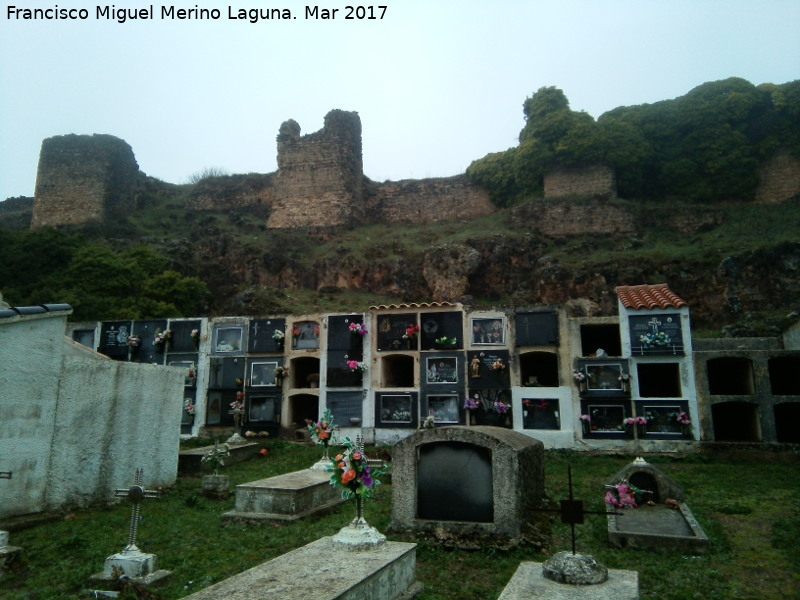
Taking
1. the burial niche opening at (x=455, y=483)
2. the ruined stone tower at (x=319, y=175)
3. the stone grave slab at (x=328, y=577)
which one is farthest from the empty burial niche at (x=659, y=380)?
the ruined stone tower at (x=319, y=175)

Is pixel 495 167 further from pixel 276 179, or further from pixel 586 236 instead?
pixel 276 179

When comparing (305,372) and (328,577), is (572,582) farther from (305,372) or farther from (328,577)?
(305,372)

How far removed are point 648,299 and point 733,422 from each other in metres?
5.04

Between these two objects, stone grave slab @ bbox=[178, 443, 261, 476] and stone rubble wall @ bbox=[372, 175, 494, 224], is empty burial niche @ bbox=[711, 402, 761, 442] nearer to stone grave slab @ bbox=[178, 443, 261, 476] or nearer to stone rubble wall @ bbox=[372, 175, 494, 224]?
stone grave slab @ bbox=[178, 443, 261, 476]

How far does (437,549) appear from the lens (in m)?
7.68

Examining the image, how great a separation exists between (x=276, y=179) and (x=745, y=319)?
31.6 meters

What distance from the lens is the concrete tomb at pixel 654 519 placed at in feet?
25.7

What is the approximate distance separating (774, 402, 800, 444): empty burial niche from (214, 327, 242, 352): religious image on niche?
18.2 metres

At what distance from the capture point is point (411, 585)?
242 inches

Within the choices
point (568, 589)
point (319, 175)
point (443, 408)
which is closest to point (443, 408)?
point (443, 408)

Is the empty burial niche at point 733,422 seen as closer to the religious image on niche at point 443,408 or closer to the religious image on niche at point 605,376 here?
the religious image on niche at point 605,376

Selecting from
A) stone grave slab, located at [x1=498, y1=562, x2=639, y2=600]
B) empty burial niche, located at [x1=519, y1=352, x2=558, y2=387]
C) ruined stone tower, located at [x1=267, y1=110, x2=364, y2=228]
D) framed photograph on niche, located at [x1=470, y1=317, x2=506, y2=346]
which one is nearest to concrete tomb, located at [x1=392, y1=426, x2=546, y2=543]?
stone grave slab, located at [x1=498, y1=562, x2=639, y2=600]

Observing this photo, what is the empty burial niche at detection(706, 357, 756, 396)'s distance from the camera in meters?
17.6

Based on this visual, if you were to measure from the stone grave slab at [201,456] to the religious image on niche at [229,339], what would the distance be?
4763 mm
